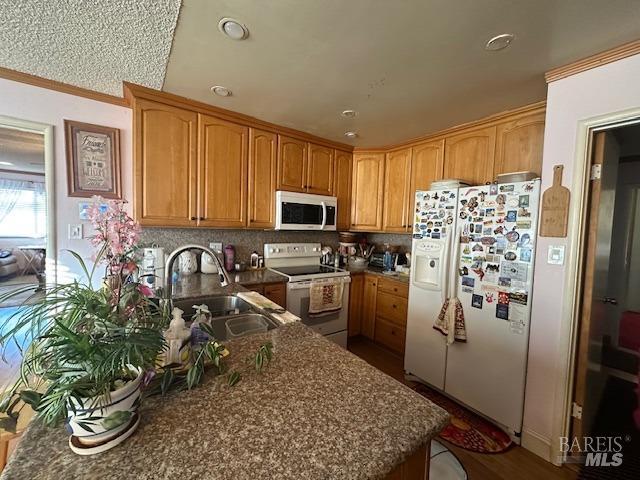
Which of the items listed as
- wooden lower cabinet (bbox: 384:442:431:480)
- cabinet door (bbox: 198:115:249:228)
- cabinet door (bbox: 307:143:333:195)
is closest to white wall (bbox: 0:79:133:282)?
cabinet door (bbox: 198:115:249:228)

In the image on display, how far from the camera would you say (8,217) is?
5.11 meters

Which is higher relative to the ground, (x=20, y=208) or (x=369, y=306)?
(x=20, y=208)

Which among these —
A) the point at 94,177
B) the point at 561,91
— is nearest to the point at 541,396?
the point at 561,91

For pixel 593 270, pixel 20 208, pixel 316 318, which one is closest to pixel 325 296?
pixel 316 318

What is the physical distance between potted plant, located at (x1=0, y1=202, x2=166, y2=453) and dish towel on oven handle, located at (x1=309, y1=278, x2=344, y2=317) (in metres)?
2.04

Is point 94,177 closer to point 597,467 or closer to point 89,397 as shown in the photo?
point 89,397

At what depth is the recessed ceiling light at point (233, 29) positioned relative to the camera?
1308 mm

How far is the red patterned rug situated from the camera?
1756mm

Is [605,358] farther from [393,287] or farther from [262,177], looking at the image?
[262,177]

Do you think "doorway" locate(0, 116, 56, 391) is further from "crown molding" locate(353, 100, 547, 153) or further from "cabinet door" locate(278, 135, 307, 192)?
"crown molding" locate(353, 100, 547, 153)

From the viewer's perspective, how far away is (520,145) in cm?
212

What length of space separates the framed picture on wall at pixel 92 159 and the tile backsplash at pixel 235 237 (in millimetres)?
456

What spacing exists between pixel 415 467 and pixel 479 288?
61.4 inches

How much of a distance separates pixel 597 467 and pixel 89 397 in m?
2.58
